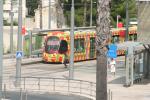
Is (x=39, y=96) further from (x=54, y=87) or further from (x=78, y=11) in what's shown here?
(x=78, y=11)

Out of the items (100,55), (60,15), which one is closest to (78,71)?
(100,55)

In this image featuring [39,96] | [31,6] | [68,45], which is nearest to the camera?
[39,96]

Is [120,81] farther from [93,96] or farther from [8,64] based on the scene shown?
[8,64]

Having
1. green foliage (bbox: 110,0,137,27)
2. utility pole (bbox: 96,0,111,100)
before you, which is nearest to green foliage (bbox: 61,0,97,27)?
green foliage (bbox: 110,0,137,27)

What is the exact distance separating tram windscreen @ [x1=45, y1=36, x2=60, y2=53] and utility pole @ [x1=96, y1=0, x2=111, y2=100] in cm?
2739

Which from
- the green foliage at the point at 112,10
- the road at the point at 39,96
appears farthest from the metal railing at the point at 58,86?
the green foliage at the point at 112,10

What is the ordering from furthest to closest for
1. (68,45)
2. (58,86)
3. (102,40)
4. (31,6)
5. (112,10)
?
1. (31,6)
2. (112,10)
3. (68,45)
4. (58,86)
5. (102,40)

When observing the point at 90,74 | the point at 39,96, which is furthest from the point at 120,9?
the point at 39,96

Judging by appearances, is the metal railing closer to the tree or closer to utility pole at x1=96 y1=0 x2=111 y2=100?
utility pole at x1=96 y1=0 x2=111 y2=100

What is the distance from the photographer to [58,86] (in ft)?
91.5

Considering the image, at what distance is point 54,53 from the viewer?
46.2m

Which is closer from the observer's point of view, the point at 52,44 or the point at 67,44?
the point at 67,44

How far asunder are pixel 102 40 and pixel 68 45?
26694mm

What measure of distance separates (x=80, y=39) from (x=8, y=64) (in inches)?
264
